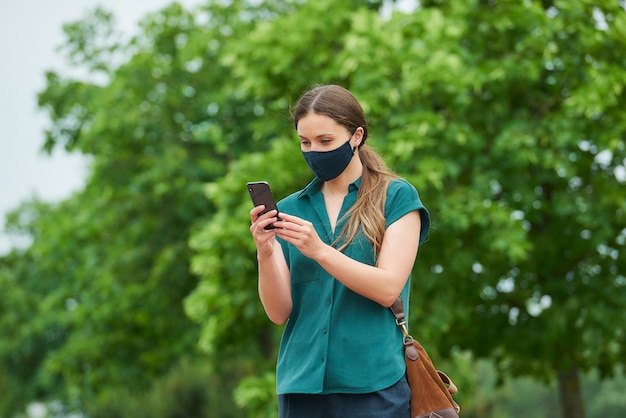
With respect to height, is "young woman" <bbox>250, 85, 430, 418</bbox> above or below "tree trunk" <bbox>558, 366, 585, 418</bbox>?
above

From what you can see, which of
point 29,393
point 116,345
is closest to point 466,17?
point 116,345

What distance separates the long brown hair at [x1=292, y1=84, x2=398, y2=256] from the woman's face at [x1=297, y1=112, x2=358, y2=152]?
0.01 meters

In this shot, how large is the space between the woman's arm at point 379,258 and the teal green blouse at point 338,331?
0.18 ft

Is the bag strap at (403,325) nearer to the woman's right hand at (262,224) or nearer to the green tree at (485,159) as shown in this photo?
the woman's right hand at (262,224)

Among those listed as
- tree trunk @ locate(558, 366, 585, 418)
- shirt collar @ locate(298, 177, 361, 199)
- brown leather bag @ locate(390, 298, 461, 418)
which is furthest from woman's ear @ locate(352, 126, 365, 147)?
tree trunk @ locate(558, 366, 585, 418)

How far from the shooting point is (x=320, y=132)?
8.50 ft

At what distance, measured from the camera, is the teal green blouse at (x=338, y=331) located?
2.51 meters

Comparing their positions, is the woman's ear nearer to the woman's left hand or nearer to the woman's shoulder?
the woman's shoulder

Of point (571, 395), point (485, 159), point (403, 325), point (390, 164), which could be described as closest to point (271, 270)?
point (403, 325)

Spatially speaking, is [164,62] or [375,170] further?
[164,62]

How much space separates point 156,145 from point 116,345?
365 cm

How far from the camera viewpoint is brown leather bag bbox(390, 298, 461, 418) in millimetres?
2557

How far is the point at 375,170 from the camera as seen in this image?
2746 millimetres

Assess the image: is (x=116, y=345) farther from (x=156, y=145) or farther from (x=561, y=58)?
(x=561, y=58)
